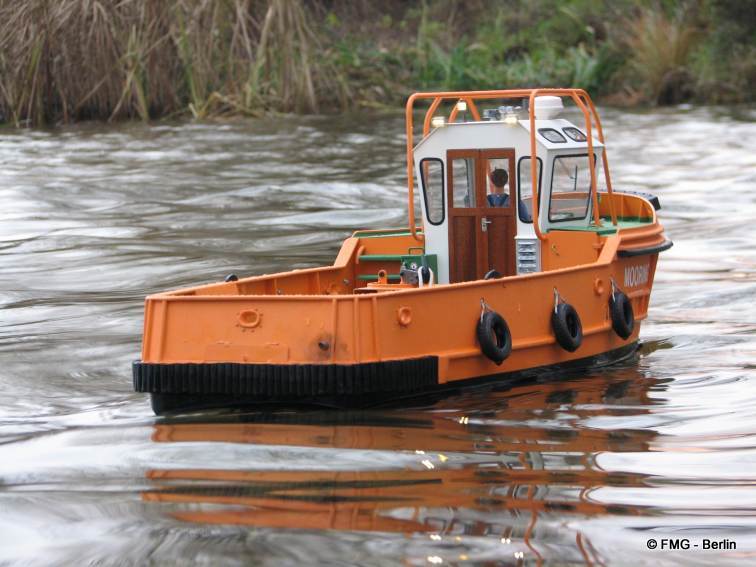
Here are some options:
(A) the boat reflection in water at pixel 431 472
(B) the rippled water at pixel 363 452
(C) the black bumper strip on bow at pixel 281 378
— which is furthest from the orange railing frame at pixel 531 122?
(C) the black bumper strip on bow at pixel 281 378

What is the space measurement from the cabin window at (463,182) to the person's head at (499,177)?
142mm

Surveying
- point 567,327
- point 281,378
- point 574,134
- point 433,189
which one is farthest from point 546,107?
point 281,378

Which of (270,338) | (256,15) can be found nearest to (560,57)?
(256,15)

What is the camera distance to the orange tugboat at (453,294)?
8289mm

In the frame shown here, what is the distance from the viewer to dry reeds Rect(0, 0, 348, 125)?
27.6m

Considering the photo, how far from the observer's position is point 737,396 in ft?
29.5

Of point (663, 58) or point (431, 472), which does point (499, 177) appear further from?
point (663, 58)

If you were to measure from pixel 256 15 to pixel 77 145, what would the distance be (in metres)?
4.70

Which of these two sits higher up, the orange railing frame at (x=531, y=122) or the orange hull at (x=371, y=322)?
the orange railing frame at (x=531, y=122)

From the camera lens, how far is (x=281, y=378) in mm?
8242

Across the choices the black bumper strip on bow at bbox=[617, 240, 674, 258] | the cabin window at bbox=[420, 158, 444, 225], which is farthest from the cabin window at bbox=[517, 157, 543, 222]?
the black bumper strip on bow at bbox=[617, 240, 674, 258]

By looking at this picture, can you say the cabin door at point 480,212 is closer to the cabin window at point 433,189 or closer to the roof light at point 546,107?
the cabin window at point 433,189

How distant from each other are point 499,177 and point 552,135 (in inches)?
18.6

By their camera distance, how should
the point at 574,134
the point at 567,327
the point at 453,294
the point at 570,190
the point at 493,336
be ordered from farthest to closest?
the point at 570,190
the point at 574,134
the point at 567,327
the point at 493,336
the point at 453,294
